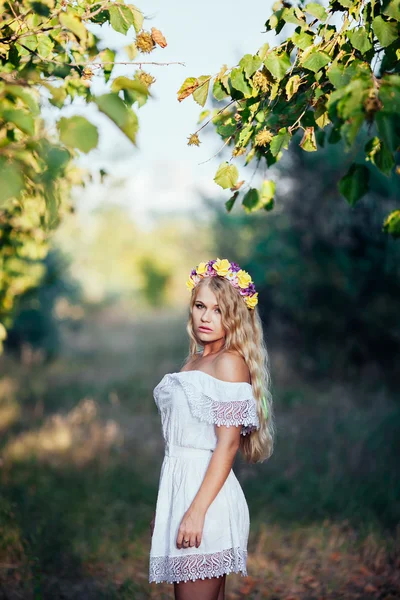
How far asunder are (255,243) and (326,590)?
25.6 feet

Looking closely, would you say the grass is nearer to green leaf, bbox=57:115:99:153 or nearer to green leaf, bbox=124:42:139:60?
green leaf, bbox=124:42:139:60

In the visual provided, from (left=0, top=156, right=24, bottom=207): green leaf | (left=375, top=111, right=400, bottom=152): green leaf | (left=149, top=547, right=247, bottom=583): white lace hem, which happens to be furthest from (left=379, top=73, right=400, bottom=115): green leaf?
(left=149, top=547, right=247, bottom=583): white lace hem

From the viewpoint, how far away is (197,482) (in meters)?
2.56

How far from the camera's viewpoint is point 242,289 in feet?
9.36

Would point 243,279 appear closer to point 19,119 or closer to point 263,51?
point 263,51

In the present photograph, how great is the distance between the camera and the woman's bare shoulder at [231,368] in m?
2.61

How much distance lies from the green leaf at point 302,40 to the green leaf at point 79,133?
3.98 feet

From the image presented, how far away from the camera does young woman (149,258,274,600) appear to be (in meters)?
2.51

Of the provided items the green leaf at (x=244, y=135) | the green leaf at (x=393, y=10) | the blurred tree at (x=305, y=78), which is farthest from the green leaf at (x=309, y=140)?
the green leaf at (x=393, y=10)

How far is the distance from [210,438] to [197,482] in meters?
0.21

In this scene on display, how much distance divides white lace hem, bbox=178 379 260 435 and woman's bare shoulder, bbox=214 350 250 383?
113mm

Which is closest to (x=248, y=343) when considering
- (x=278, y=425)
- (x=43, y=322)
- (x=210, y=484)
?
(x=210, y=484)

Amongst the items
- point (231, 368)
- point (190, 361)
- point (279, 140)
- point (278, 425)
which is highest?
point (279, 140)

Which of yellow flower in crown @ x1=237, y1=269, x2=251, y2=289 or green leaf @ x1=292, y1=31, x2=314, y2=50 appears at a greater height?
green leaf @ x1=292, y1=31, x2=314, y2=50
